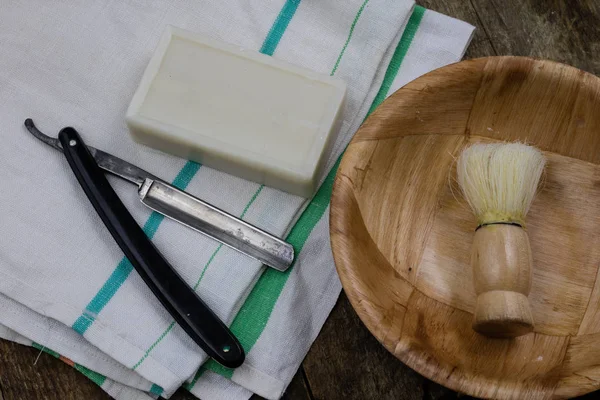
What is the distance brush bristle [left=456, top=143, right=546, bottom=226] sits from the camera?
63 centimetres

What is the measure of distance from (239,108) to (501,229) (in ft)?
0.94

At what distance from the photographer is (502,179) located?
0.63 metres

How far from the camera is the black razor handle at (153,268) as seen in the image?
0.70 m

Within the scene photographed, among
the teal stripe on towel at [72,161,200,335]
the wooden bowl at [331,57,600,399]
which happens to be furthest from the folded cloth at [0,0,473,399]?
the wooden bowl at [331,57,600,399]

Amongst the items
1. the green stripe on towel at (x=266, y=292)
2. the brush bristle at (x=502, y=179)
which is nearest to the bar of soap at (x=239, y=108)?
the green stripe on towel at (x=266, y=292)

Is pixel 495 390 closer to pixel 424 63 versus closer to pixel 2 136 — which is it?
pixel 424 63

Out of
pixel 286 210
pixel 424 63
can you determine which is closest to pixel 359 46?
pixel 424 63

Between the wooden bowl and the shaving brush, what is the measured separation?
0.10 ft

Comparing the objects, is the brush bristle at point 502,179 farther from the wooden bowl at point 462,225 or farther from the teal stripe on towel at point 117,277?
the teal stripe on towel at point 117,277

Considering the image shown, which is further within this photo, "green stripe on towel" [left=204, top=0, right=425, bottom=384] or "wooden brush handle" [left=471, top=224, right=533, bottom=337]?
"green stripe on towel" [left=204, top=0, right=425, bottom=384]

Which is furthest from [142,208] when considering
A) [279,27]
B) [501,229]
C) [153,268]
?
[501,229]

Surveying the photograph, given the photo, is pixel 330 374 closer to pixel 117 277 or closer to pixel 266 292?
pixel 266 292

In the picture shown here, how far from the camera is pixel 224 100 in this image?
2.32 ft

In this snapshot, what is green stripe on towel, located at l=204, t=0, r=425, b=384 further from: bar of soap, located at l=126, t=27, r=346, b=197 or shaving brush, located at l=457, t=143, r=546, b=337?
shaving brush, located at l=457, t=143, r=546, b=337
